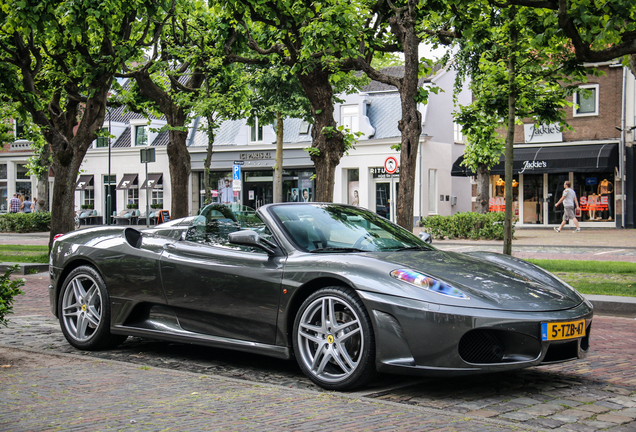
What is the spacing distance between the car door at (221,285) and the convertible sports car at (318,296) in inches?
0.4

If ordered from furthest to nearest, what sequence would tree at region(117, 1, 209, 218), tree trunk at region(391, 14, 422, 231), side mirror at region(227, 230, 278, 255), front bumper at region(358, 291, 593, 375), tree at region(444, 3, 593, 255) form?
1. tree at region(117, 1, 209, 218)
2. tree trunk at region(391, 14, 422, 231)
3. tree at region(444, 3, 593, 255)
4. side mirror at region(227, 230, 278, 255)
5. front bumper at region(358, 291, 593, 375)

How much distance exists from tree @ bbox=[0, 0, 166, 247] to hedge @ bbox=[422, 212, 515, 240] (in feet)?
40.8

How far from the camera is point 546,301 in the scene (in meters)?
4.52

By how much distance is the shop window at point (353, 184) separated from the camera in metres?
39.8

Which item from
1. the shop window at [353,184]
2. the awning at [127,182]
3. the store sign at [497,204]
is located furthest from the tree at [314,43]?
the awning at [127,182]

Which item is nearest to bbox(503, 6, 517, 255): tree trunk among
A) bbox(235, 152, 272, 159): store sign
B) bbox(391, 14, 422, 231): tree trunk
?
bbox(391, 14, 422, 231): tree trunk

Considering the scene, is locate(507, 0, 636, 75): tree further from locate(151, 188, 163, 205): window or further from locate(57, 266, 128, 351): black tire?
locate(151, 188, 163, 205): window

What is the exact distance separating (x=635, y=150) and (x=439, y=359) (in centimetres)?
2989

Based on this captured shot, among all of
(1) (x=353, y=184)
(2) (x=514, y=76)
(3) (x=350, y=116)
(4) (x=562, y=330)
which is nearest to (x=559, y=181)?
(1) (x=353, y=184)

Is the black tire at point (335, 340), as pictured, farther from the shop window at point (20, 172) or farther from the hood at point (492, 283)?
the shop window at point (20, 172)

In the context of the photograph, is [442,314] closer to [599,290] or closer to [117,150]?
[599,290]

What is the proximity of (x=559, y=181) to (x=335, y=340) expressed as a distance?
3069cm

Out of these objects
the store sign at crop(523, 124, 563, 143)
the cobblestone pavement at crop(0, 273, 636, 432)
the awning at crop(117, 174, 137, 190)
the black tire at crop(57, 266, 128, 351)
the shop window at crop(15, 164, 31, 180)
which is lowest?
the cobblestone pavement at crop(0, 273, 636, 432)

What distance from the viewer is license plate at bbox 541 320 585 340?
4.30 m
